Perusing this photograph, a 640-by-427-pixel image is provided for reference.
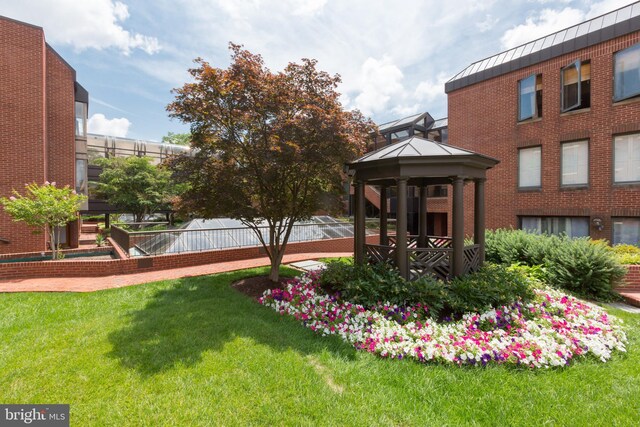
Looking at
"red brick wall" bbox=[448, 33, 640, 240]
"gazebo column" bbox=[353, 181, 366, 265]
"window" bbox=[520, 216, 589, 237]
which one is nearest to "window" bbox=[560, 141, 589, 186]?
"red brick wall" bbox=[448, 33, 640, 240]

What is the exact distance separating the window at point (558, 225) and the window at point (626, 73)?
4.86 m

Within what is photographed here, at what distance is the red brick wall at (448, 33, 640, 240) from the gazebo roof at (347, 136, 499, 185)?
791 centimetres

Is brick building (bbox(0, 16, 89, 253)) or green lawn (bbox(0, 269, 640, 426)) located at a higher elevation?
brick building (bbox(0, 16, 89, 253))

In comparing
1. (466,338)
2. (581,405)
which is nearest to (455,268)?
(466,338)

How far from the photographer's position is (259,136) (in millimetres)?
6707

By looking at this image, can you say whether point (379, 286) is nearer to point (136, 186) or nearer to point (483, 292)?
point (483, 292)

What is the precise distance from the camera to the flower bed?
4.27 meters

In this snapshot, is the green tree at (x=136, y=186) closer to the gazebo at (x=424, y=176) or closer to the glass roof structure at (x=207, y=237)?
the glass roof structure at (x=207, y=237)

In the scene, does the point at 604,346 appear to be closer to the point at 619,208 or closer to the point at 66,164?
the point at 619,208

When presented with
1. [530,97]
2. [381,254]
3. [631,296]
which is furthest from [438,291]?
[530,97]

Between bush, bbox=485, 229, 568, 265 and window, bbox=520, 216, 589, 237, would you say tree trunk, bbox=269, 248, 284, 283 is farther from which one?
window, bbox=520, 216, 589, 237

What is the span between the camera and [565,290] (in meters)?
8.06

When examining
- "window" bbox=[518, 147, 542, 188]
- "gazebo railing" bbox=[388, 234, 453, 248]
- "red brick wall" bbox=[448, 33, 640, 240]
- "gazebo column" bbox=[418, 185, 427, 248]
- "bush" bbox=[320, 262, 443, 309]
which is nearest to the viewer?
"bush" bbox=[320, 262, 443, 309]

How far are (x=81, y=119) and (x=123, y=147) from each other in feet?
98.5
